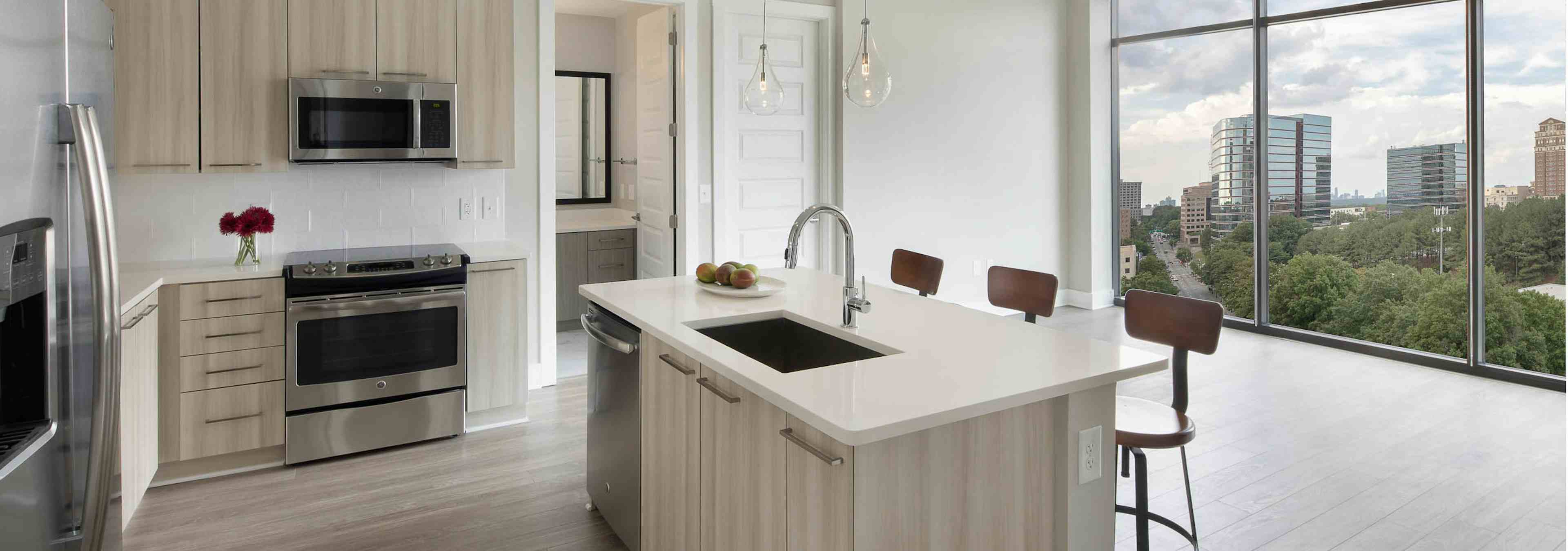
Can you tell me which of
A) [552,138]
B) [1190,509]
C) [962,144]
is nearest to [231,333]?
[552,138]

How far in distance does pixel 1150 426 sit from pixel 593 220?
16.1 feet

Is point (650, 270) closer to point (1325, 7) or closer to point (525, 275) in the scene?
point (525, 275)

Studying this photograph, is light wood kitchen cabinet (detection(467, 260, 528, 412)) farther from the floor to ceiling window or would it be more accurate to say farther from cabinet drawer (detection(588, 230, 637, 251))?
the floor to ceiling window

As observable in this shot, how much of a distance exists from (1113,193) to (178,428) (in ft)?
20.8

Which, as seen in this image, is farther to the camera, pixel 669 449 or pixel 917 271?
pixel 917 271

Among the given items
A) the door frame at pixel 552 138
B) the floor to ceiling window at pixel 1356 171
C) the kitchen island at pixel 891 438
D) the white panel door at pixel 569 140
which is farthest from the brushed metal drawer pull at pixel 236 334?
the floor to ceiling window at pixel 1356 171

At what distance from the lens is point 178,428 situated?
3.34m

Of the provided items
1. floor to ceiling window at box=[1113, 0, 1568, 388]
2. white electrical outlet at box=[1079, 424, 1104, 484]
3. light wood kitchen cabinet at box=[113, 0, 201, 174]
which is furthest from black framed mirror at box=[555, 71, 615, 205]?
white electrical outlet at box=[1079, 424, 1104, 484]

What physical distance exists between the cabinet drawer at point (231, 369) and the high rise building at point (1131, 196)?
5960mm

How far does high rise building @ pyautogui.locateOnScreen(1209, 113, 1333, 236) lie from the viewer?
5770 mm

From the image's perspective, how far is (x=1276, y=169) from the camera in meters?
5.98

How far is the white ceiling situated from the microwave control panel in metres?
2.21

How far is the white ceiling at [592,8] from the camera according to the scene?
6.14 meters

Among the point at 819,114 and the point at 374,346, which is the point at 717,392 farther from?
the point at 819,114
